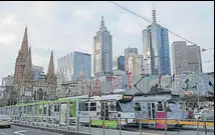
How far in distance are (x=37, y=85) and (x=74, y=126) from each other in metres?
83.1

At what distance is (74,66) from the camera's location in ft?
392

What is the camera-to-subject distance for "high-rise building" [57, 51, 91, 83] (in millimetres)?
116812

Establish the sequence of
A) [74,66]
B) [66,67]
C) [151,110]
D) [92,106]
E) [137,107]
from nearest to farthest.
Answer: [151,110] → [137,107] → [92,106] → [74,66] → [66,67]

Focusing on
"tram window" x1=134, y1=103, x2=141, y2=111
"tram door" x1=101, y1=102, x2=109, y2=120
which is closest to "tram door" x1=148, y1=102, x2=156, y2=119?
"tram window" x1=134, y1=103, x2=141, y2=111

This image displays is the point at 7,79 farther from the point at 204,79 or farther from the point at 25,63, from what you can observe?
the point at 204,79

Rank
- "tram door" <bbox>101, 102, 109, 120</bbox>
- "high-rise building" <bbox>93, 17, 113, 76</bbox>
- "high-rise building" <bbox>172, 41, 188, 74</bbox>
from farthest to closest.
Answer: "high-rise building" <bbox>93, 17, 113, 76</bbox> → "high-rise building" <bbox>172, 41, 188, 74</bbox> → "tram door" <bbox>101, 102, 109, 120</bbox>

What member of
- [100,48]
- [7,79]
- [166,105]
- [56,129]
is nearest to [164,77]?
[100,48]

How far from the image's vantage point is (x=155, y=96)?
86.7ft

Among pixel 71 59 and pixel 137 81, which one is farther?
pixel 71 59

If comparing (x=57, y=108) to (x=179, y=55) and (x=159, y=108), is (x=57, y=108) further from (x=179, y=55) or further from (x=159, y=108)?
(x=179, y=55)

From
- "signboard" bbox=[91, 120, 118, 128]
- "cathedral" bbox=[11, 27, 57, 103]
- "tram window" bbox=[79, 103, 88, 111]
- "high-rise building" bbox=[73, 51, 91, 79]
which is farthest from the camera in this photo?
"high-rise building" bbox=[73, 51, 91, 79]

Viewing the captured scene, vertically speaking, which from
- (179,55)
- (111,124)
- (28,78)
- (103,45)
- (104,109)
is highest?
(103,45)

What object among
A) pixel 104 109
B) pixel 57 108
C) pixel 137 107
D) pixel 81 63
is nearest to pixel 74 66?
pixel 81 63

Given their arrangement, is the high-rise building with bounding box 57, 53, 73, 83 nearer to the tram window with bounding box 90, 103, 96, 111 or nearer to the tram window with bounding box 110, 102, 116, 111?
the tram window with bounding box 90, 103, 96, 111
